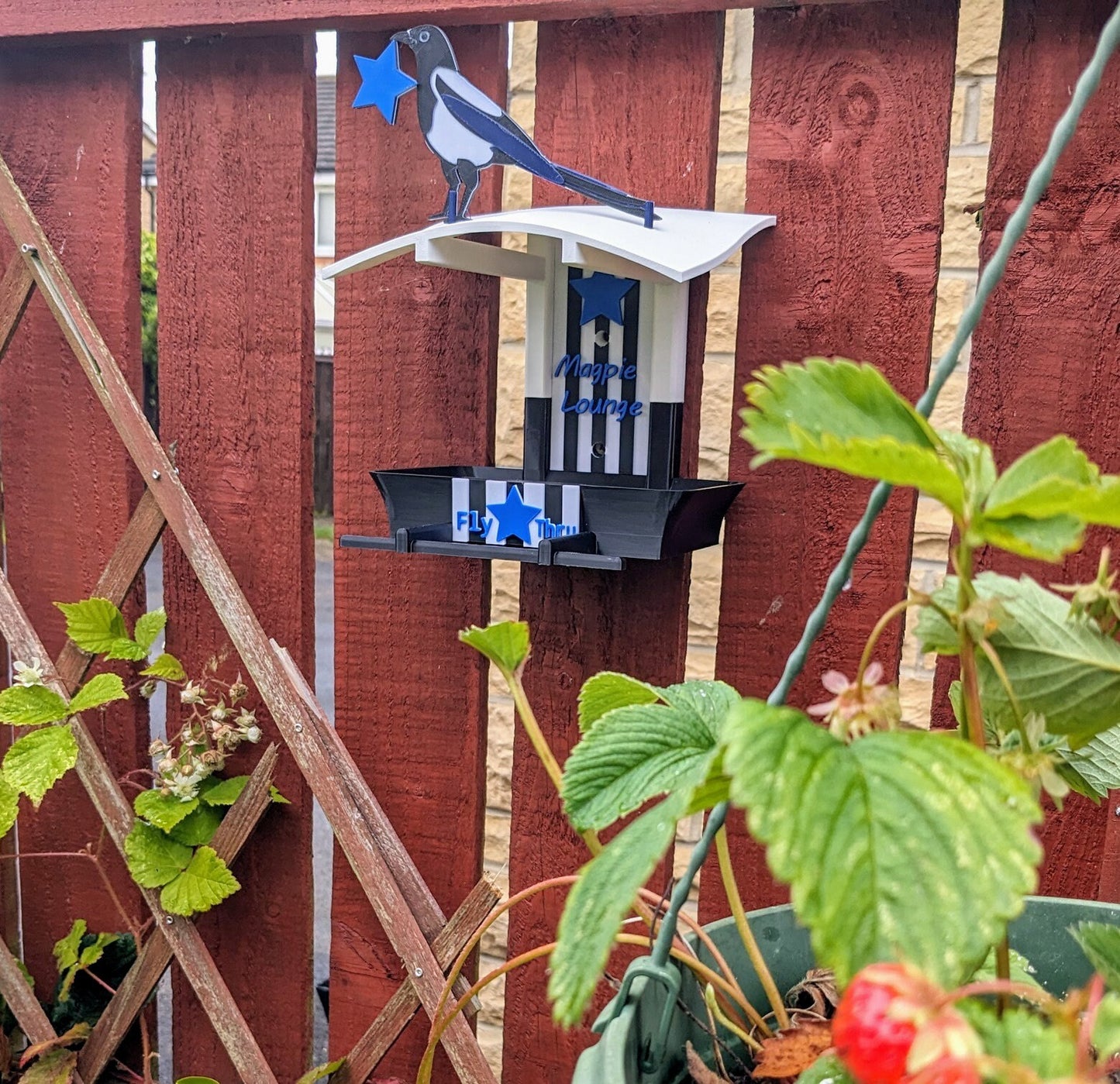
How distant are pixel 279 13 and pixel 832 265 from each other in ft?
2.33

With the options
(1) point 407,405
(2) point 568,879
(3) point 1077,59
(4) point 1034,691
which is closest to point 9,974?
(1) point 407,405

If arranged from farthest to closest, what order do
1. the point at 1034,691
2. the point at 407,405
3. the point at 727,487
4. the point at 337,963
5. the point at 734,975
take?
1. the point at 337,963
2. the point at 407,405
3. the point at 727,487
4. the point at 734,975
5. the point at 1034,691

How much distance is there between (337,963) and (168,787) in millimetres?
326

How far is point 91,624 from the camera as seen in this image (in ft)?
4.59

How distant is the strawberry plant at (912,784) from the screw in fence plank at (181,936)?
39.7 inches

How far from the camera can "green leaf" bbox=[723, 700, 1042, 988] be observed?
0.37 m

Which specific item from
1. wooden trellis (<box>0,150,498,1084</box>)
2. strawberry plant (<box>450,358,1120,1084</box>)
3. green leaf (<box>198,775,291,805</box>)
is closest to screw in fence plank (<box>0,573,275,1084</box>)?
wooden trellis (<box>0,150,498,1084</box>)

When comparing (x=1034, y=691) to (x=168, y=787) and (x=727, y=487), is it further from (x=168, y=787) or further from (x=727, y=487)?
(x=168, y=787)

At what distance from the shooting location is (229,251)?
138 centimetres

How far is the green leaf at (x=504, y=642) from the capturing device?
800 mm

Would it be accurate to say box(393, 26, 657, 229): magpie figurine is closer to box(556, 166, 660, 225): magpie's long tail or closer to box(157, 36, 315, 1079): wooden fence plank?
box(556, 166, 660, 225): magpie's long tail

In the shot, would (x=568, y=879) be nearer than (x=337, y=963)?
Yes

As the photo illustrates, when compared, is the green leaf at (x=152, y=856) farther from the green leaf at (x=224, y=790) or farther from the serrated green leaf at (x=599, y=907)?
the serrated green leaf at (x=599, y=907)

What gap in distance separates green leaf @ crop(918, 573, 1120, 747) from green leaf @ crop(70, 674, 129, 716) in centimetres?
111
